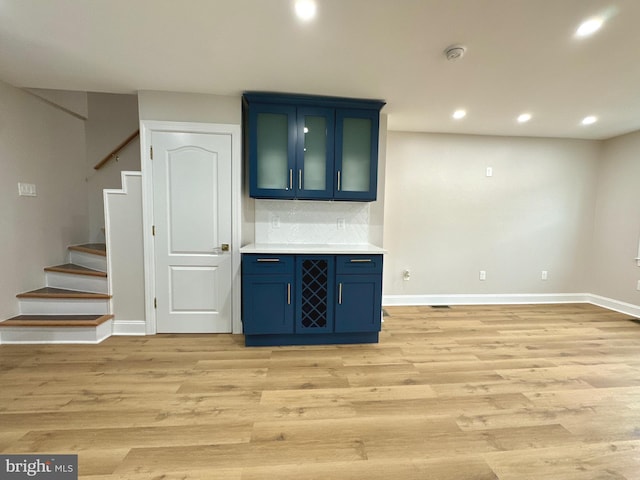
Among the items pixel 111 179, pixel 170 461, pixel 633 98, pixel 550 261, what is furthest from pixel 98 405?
pixel 550 261

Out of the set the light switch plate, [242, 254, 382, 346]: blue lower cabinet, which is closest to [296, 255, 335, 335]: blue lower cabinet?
[242, 254, 382, 346]: blue lower cabinet

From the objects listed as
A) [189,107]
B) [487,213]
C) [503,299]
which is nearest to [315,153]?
[189,107]

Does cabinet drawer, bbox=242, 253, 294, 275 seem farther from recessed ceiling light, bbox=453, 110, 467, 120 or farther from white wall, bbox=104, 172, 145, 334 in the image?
recessed ceiling light, bbox=453, 110, 467, 120

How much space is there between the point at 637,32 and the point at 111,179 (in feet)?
17.9

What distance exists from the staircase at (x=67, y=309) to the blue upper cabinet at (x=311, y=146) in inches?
77.6

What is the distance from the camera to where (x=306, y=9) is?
63.1 inches

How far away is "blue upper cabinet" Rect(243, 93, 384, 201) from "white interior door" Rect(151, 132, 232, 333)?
36 cm

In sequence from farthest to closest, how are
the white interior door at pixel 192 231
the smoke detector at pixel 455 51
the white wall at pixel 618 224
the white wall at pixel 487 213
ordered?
the white wall at pixel 487 213 → the white wall at pixel 618 224 → the white interior door at pixel 192 231 → the smoke detector at pixel 455 51

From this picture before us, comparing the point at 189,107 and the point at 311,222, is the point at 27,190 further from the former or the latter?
the point at 311,222

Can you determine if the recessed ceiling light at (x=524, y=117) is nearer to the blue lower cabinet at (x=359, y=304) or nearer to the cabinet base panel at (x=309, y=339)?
the blue lower cabinet at (x=359, y=304)

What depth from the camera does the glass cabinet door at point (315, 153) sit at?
2.72 m

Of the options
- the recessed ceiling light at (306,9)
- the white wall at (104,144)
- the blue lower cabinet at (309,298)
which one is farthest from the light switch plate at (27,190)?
the recessed ceiling light at (306,9)

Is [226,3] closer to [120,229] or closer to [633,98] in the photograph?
[120,229]

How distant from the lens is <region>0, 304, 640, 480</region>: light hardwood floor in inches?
54.6
